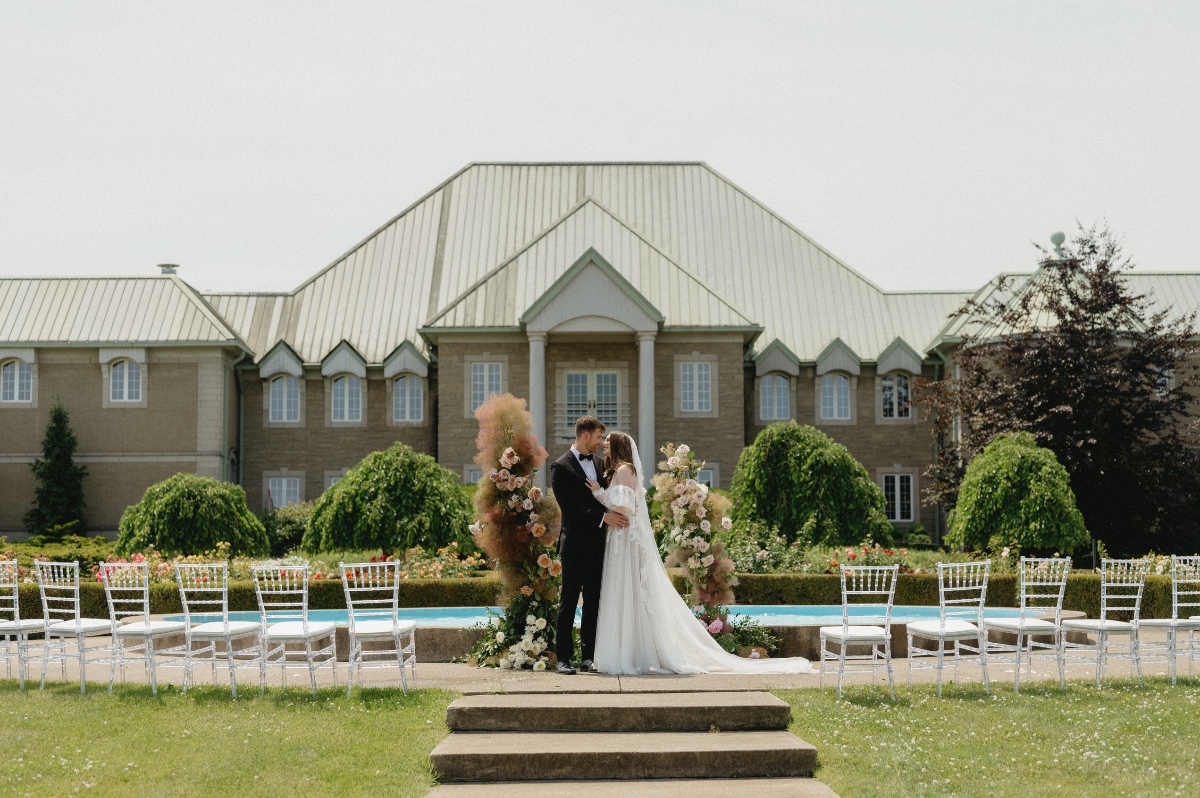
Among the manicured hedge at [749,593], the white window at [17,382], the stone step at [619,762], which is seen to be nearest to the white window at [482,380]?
the white window at [17,382]

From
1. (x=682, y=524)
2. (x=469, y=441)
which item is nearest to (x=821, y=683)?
(x=682, y=524)

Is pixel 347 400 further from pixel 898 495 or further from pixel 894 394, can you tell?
pixel 898 495

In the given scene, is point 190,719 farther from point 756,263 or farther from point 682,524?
point 756,263

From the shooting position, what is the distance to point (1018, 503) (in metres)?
22.0

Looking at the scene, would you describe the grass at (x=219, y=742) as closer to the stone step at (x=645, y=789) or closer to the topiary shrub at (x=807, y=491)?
the stone step at (x=645, y=789)

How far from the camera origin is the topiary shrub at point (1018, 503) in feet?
70.8

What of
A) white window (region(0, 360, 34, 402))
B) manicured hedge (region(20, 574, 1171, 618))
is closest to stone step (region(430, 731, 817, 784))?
manicured hedge (region(20, 574, 1171, 618))

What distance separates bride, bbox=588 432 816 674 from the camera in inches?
419

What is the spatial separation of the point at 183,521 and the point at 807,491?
11723 millimetres

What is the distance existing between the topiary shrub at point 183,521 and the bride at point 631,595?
12706 mm

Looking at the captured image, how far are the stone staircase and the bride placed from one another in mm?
1358

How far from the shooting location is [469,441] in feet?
98.0

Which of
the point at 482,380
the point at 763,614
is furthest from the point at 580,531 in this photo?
the point at 482,380

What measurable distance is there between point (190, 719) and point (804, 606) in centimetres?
1027
